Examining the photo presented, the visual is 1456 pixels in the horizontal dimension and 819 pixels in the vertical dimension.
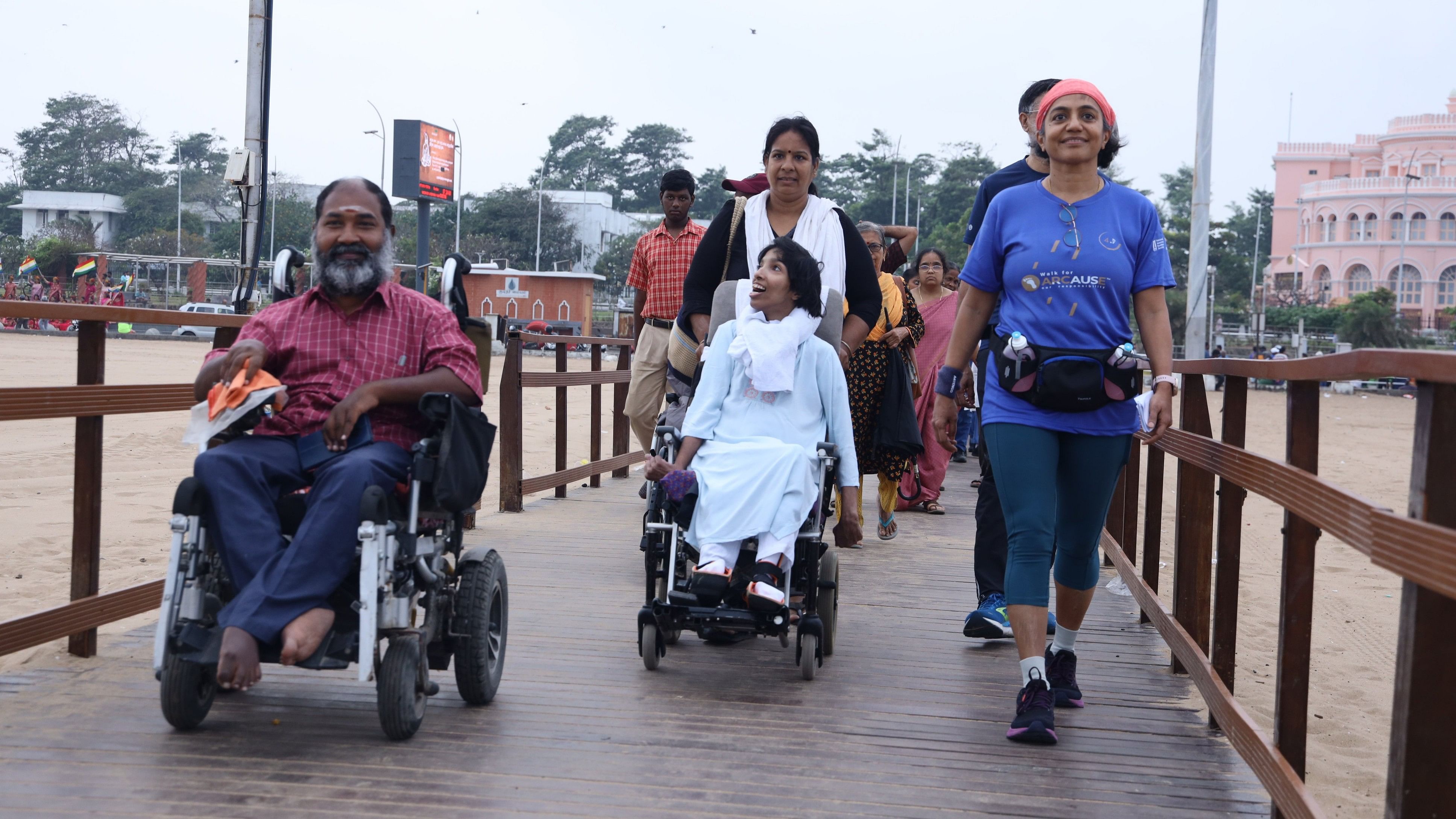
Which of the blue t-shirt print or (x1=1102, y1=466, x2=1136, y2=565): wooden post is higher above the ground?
the blue t-shirt print

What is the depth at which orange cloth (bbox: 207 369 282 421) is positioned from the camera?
318 centimetres

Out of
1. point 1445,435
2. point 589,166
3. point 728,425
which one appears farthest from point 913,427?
point 589,166

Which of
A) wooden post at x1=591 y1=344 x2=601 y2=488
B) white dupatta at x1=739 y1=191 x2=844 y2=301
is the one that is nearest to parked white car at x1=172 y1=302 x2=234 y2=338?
wooden post at x1=591 y1=344 x2=601 y2=488

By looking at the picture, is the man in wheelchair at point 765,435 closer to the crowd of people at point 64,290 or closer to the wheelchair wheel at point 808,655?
the wheelchair wheel at point 808,655

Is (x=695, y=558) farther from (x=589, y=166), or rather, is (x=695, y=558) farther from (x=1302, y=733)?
(x=589, y=166)

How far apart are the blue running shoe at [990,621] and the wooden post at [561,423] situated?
413cm

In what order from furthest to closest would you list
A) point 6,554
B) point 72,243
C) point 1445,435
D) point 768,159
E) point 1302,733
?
1. point 72,243
2. point 6,554
3. point 768,159
4. point 1302,733
5. point 1445,435

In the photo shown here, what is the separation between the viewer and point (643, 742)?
334cm

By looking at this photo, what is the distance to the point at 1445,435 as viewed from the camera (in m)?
1.98

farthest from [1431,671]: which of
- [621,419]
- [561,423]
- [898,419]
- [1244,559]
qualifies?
[621,419]

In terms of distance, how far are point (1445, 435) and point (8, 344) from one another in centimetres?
3382

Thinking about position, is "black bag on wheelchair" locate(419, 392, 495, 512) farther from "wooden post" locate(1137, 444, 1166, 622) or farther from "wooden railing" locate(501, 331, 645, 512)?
"wooden railing" locate(501, 331, 645, 512)

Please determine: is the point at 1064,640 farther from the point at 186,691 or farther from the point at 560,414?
the point at 560,414

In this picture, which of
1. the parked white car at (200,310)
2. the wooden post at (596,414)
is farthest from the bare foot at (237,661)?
the parked white car at (200,310)
